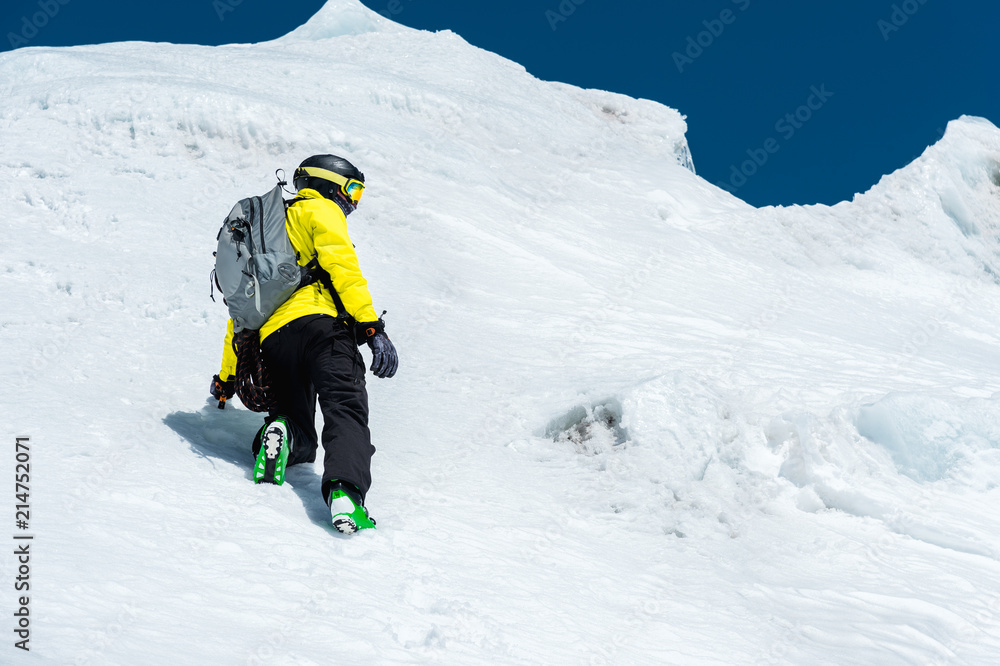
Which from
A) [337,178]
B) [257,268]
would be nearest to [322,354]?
[257,268]

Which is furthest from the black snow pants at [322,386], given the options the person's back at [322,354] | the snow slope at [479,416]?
the snow slope at [479,416]

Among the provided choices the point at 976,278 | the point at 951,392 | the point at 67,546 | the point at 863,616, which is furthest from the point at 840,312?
the point at 67,546

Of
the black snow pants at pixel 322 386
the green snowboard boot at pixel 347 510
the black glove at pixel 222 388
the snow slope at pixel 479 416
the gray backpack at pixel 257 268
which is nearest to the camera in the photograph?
the snow slope at pixel 479 416

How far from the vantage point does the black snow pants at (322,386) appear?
3742 millimetres

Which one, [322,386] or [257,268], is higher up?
[257,268]

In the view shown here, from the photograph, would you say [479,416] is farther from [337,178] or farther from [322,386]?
[337,178]

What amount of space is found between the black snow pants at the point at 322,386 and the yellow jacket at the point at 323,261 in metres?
0.08

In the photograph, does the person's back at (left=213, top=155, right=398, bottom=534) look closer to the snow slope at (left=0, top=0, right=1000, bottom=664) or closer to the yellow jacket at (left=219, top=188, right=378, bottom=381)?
the yellow jacket at (left=219, top=188, right=378, bottom=381)

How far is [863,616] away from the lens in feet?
11.9

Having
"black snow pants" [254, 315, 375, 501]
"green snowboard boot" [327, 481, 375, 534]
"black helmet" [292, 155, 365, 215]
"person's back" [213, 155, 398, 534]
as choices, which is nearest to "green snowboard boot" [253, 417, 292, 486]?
"person's back" [213, 155, 398, 534]

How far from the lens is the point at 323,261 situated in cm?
392

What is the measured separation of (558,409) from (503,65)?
1213 cm

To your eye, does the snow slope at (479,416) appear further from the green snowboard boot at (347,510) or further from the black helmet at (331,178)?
the black helmet at (331,178)

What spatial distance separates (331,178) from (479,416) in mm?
2069
